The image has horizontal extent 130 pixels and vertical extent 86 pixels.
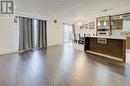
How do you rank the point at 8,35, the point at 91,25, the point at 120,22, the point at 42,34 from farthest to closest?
1. the point at 91,25
2. the point at 42,34
3. the point at 120,22
4. the point at 8,35

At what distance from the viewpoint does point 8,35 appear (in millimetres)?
7062

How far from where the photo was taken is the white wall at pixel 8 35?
670cm

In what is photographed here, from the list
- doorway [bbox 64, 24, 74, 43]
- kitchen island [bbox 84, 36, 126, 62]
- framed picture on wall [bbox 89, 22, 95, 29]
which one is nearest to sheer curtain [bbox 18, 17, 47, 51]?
kitchen island [bbox 84, 36, 126, 62]

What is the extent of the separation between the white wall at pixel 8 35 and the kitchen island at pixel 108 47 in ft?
14.6

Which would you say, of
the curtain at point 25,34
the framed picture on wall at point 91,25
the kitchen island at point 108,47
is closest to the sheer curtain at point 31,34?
the curtain at point 25,34

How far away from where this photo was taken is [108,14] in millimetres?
9742

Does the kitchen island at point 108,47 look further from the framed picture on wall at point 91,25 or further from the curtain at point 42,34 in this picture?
the framed picture on wall at point 91,25

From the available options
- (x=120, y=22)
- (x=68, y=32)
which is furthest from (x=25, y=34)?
(x=68, y=32)

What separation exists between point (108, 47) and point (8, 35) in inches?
215

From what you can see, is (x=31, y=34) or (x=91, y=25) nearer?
(x=31, y=34)

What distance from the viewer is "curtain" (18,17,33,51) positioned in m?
7.69

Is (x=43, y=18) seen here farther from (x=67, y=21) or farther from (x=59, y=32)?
(x=67, y=21)

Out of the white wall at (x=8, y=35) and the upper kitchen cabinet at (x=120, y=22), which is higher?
the upper kitchen cabinet at (x=120, y=22)

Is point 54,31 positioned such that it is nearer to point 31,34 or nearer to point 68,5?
point 31,34
